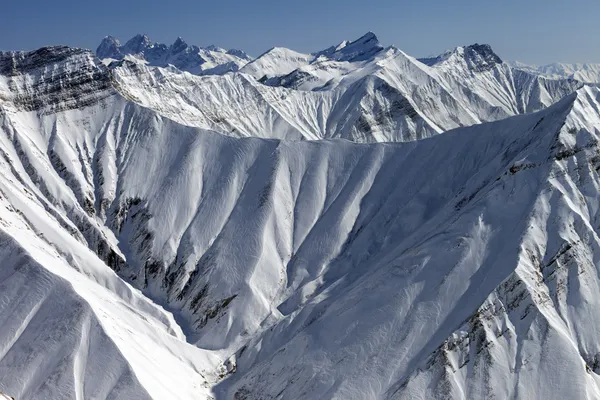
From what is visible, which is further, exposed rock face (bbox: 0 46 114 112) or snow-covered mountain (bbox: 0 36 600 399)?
exposed rock face (bbox: 0 46 114 112)

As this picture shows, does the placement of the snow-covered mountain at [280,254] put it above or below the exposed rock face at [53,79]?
below

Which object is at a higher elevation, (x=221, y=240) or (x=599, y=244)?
(x=599, y=244)

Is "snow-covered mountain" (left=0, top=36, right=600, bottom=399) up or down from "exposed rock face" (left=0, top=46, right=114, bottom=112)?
down

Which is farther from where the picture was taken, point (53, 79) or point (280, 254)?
point (53, 79)

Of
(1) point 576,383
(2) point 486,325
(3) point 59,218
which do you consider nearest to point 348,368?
(2) point 486,325

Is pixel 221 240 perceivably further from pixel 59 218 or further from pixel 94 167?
pixel 94 167

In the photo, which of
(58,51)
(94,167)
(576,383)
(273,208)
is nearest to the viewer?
(576,383)

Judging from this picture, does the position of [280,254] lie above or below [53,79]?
below

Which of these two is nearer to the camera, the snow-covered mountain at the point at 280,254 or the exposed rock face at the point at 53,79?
the snow-covered mountain at the point at 280,254
